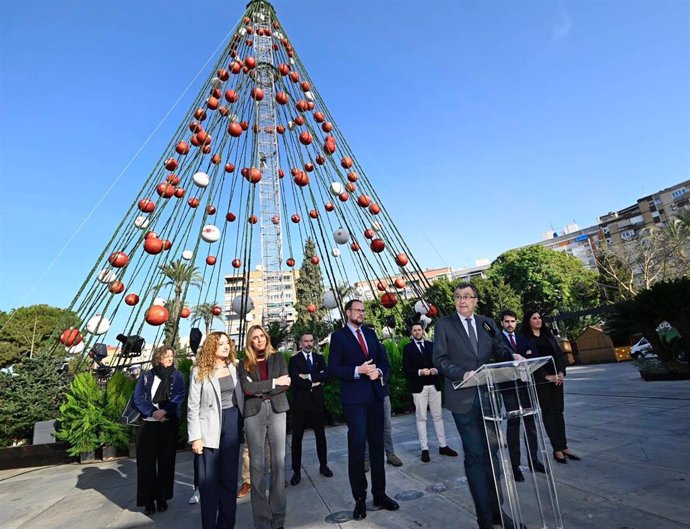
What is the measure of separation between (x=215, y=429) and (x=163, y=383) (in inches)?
68.4

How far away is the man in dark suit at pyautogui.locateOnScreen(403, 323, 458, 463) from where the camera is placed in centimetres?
482

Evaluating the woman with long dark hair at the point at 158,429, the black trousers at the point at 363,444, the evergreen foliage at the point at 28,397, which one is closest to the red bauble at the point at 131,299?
the evergreen foliage at the point at 28,397

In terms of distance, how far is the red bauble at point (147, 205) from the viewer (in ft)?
23.9

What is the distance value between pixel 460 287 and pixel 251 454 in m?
2.31

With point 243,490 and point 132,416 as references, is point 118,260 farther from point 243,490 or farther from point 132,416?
point 243,490

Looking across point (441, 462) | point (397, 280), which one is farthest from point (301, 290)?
point (441, 462)

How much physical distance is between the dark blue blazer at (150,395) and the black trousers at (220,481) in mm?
1531

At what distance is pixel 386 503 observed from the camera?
10.5ft

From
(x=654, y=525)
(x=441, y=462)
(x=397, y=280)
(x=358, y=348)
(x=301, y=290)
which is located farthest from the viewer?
(x=301, y=290)

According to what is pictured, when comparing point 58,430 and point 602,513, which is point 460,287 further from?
point 58,430

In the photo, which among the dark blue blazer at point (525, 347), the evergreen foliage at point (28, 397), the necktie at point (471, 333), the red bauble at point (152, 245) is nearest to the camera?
the necktie at point (471, 333)

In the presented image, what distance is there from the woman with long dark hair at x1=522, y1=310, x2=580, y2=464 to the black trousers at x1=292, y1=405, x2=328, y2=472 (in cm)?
263

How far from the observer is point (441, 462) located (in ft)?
14.6

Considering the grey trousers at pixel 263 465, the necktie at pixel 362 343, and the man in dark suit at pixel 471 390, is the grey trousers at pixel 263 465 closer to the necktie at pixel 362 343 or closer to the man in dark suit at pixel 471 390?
the necktie at pixel 362 343
